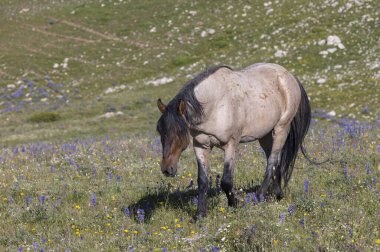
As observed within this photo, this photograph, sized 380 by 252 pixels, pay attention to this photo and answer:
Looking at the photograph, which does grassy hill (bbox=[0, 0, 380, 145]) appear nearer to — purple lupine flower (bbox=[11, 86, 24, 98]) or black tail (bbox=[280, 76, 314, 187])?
purple lupine flower (bbox=[11, 86, 24, 98])

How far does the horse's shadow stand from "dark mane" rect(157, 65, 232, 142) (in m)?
1.60

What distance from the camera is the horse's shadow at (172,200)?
8758mm

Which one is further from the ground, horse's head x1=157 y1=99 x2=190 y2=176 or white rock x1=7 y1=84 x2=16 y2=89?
horse's head x1=157 y1=99 x2=190 y2=176

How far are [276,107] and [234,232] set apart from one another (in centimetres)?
305

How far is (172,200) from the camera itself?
938 cm

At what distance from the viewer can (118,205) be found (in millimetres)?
9297

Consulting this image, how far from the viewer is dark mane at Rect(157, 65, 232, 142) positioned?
755cm

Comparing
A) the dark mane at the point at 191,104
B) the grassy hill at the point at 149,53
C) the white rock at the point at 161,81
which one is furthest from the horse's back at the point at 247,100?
the white rock at the point at 161,81

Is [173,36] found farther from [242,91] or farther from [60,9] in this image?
[242,91]

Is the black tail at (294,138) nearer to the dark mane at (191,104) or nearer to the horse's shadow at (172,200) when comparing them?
the horse's shadow at (172,200)

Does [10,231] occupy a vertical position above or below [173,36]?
above

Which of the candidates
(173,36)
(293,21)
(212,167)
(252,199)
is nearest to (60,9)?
(173,36)

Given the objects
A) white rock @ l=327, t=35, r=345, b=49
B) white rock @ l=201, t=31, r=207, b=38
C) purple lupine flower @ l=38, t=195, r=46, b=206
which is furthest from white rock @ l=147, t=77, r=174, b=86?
purple lupine flower @ l=38, t=195, r=46, b=206

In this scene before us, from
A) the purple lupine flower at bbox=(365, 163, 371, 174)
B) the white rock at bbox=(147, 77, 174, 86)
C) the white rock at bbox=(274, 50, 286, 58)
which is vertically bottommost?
the white rock at bbox=(147, 77, 174, 86)
